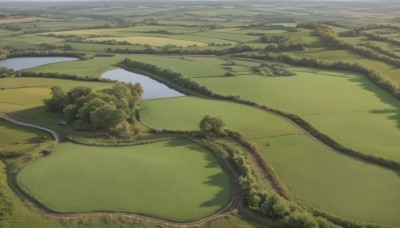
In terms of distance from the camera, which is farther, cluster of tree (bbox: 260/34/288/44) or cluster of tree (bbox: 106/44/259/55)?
cluster of tree (bbox: 260/34/288/44)

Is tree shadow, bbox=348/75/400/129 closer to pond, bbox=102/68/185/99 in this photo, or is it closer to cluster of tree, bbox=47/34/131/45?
pond, bbox=102/68/185/99

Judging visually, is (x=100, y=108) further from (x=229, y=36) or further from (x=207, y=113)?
(x=229, y=36)

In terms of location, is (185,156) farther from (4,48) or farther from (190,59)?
(4,48)

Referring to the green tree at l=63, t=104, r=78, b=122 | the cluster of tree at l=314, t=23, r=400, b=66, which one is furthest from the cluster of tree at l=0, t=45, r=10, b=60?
the cluster of tree at l=314, t=23, r=400, b=66

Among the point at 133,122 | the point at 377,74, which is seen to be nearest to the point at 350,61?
the point at 377,74

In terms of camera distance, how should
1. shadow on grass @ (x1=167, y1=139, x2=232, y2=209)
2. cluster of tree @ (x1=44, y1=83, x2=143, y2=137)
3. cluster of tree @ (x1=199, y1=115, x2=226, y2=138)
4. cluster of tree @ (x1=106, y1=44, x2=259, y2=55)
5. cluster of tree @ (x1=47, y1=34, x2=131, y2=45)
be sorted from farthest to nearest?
cluster of tree @ (x1=47, y1=34, x2=131, y2=45), cluster of tree @ (x1=106, y1=44, x2=259, y2=55), cluster of tree @ (x1=44, y1=83, x2=143, y2=137), cluster of tree @ (x1=199, y1=115, x2=226, y2=138), shadow on grass @ (x1=167, y1=139, x2=232, y2=209)

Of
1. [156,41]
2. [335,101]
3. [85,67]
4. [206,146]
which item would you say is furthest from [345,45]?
[206,146]

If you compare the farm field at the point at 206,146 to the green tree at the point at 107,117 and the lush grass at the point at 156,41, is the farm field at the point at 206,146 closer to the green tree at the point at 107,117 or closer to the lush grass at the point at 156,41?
the green tree at the point at 107,117
